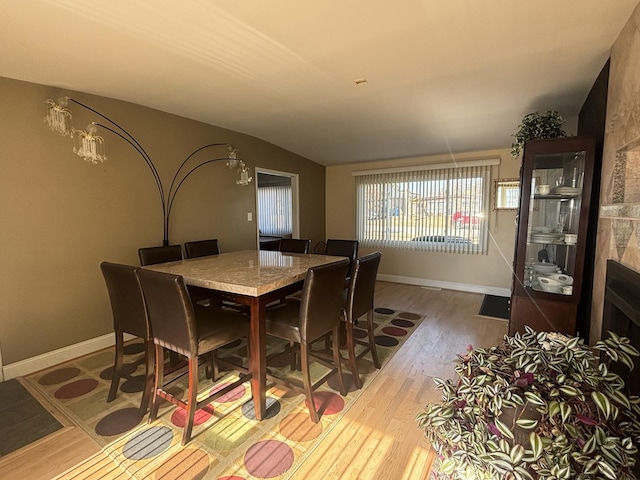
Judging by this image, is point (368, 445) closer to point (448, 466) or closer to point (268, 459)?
point (268, 459)

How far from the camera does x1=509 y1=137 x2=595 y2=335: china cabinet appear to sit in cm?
233

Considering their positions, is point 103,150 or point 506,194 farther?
point 506,194

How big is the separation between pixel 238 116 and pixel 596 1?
9.97 ft

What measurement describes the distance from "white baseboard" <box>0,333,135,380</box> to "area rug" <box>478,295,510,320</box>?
13.6 ft

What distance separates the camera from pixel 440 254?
5.12 meters

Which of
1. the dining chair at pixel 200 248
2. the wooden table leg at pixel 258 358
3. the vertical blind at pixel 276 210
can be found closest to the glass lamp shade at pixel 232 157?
the dining chair at pixel 200 248

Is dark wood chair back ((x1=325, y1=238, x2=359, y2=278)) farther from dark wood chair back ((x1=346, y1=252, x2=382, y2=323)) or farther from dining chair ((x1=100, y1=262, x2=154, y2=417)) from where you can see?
dining chair ((x1=100, y1=262, x2=154, y2=417))

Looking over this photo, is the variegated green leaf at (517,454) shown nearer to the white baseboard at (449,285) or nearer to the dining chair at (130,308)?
the dining chair at (130,308)

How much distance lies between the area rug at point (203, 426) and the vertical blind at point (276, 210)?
3574 millimetres

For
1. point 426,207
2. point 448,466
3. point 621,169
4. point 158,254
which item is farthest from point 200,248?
point 426,207

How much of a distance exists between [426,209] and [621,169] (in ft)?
11.2

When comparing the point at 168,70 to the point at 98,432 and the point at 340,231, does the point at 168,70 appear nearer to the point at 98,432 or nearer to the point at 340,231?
the point at 98,432

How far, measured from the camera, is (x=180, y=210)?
3574mm

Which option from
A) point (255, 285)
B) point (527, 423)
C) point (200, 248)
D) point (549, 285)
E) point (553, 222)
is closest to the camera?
point (527, 423)
